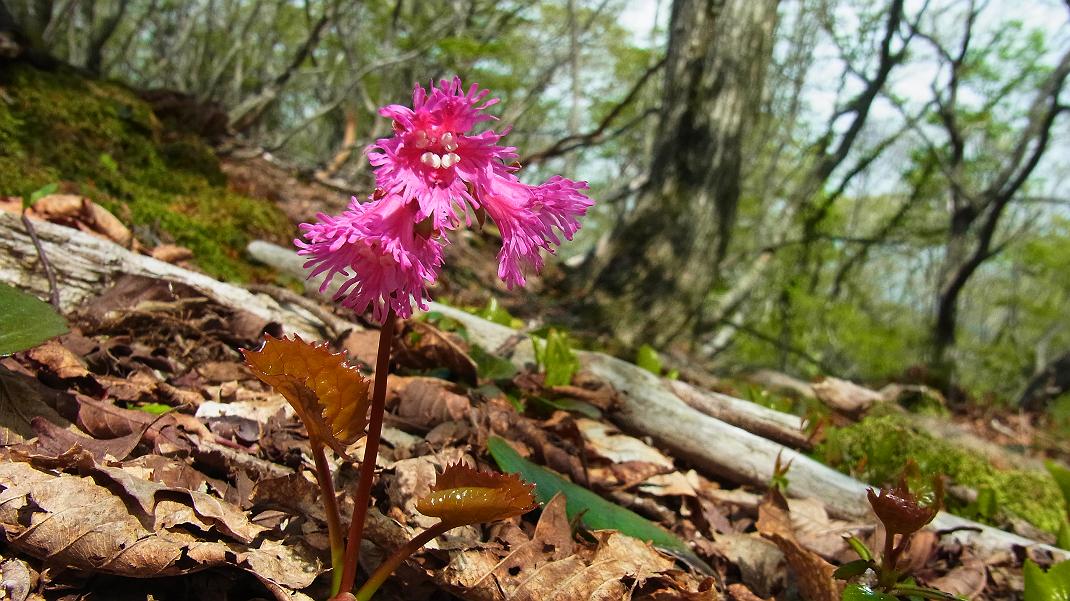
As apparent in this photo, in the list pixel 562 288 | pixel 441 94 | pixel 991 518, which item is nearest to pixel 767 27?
pixel 562 288

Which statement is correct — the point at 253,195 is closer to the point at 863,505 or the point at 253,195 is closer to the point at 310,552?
the point at 310,552

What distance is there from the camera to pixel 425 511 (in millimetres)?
1098

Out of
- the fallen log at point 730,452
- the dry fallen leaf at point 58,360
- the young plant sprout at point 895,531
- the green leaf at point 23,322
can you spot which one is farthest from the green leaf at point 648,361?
the green leaf at point 23,322

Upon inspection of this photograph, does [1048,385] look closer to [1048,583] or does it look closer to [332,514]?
[1048,583]

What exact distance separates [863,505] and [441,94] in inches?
87.9

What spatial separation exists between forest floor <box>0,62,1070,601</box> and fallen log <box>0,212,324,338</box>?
0.27ft

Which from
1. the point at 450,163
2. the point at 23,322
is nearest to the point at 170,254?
the point at 23,322

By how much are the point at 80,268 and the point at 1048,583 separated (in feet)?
10.1

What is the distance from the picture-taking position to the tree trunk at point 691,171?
17.3 feet

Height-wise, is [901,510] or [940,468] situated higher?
[901,510]

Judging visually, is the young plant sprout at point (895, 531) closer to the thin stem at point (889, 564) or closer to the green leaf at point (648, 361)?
the thin stem at point (889, 564)

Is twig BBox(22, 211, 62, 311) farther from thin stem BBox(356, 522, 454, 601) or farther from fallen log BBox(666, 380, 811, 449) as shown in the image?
fallen log BBox(666, 380, 811, 449)

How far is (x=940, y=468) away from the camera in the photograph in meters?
2.93

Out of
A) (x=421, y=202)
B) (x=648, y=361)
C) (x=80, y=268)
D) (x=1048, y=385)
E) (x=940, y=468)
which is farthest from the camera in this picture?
(x=1048, y=385)
